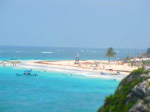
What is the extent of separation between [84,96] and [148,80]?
19.6 meters

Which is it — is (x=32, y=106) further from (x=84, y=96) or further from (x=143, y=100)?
(x=143, y=100)

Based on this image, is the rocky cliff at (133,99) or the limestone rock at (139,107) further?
the rocky cliff at (133,99)

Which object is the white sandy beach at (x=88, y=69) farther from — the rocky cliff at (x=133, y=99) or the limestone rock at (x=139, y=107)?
the limestone rock at (x=139, y=107)

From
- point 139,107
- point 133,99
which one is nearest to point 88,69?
point 133,99

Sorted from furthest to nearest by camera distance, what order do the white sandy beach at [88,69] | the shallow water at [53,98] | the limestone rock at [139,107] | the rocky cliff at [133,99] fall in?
the white sandy beach at [88,69] < the shallow water at [53,98] < the rocky cliff at [133,99] < the limestone rock at [139,107]

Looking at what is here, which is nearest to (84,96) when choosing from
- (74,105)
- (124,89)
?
(74,105)

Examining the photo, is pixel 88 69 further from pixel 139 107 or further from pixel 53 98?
pixel 139 107

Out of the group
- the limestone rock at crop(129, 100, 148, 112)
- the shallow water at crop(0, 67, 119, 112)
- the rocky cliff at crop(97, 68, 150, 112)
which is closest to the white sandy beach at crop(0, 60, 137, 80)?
the shallow water at crop(0, 67, 119, 112)

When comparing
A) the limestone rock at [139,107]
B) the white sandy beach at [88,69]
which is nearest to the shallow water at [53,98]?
the white sandy beach at [88,69]

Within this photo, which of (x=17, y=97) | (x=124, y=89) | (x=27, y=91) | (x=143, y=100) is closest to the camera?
(x=143, y=100)

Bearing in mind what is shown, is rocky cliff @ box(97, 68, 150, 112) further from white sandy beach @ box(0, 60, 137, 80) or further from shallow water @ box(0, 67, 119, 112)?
white sandy beach @ box(0, 60, 137, 80)

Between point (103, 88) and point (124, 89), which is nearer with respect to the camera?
point (124, 89)

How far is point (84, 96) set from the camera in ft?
102

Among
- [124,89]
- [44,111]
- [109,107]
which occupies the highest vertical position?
[124,89]
